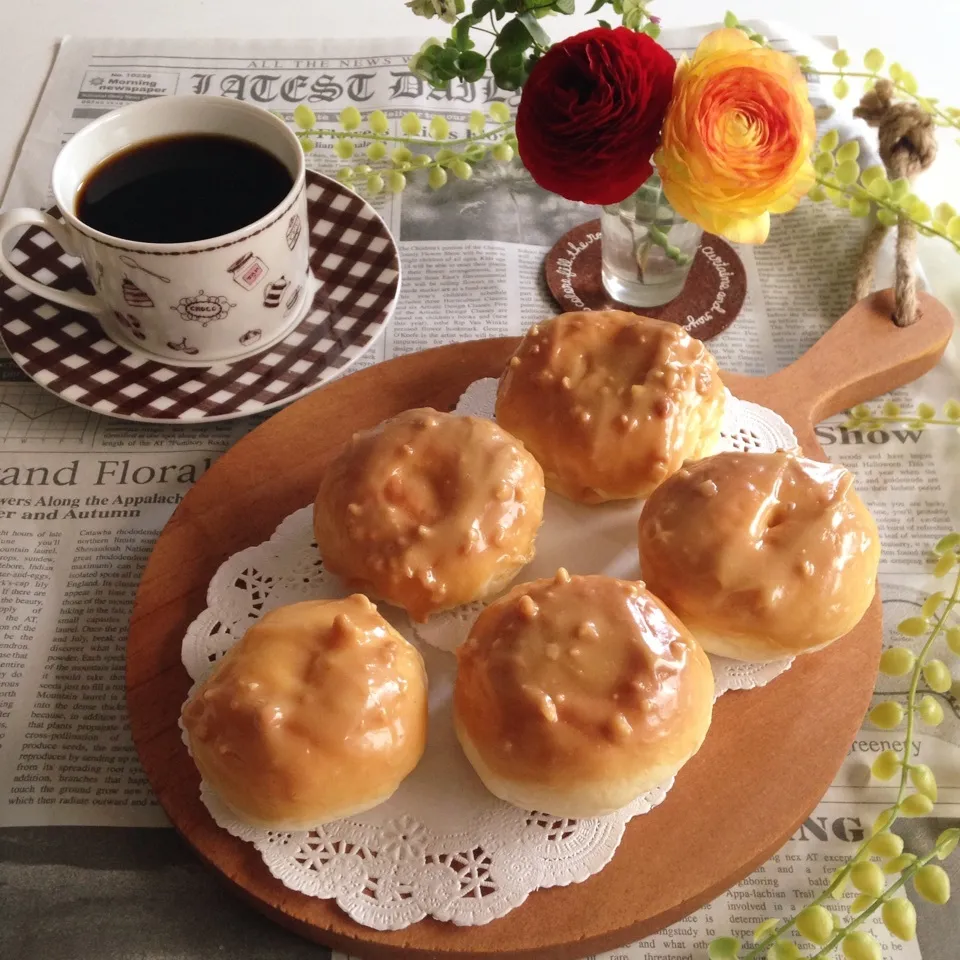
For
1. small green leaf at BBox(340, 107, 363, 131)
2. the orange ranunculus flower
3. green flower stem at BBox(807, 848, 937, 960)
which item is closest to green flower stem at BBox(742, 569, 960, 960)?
green flower stem at BBox(807, 848, 937, 960)

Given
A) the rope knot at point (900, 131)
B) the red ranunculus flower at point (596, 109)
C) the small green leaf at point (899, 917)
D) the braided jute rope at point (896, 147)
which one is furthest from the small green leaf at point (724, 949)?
the rope knot at point (900, 131)

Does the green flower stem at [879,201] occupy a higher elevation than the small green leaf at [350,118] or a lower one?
higher

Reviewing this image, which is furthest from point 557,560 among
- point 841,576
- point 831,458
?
point 831,458

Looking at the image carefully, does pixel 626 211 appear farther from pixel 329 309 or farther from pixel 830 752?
pixel 830 752

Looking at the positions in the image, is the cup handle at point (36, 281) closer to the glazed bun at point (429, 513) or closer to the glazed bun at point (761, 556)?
the glazed bun at point (429, 513)

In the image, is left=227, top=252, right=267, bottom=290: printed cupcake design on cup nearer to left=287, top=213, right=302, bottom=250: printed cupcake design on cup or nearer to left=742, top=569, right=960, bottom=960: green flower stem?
left=287, top=213, right=302, bottom=250: printed cupcake design on cup

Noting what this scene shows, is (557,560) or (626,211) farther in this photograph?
(626,211)
